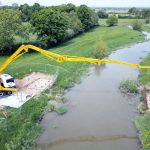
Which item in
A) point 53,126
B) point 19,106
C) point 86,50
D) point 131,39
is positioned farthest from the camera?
point 131,39

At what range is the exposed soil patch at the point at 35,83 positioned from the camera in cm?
2861

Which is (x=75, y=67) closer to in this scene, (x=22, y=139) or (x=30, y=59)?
(x=30, y=59)

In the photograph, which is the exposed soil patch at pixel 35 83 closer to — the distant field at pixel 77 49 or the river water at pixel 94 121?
the distant field at pixel 77 49

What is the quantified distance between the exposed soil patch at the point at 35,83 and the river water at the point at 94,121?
2596 mm

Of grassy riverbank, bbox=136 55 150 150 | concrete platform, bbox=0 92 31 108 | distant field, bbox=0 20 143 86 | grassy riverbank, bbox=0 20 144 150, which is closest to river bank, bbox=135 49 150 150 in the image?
grassy riverbank, bbox=136 55 150 150

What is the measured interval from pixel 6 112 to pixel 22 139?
→ 13.1ft

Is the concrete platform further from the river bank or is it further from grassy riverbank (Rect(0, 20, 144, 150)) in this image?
the river bank

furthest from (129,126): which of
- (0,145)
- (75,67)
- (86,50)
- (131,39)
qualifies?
(131,39)

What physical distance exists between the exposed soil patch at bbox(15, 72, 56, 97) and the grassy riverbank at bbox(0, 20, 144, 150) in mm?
762

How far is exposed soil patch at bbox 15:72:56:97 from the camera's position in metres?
28.6

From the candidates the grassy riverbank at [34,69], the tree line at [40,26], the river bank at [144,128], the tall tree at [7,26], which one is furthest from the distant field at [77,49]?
the river bank at [144,128]

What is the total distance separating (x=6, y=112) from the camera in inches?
917

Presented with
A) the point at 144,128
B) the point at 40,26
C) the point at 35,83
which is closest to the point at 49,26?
the point at 40,26

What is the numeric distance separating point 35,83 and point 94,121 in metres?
9.08
